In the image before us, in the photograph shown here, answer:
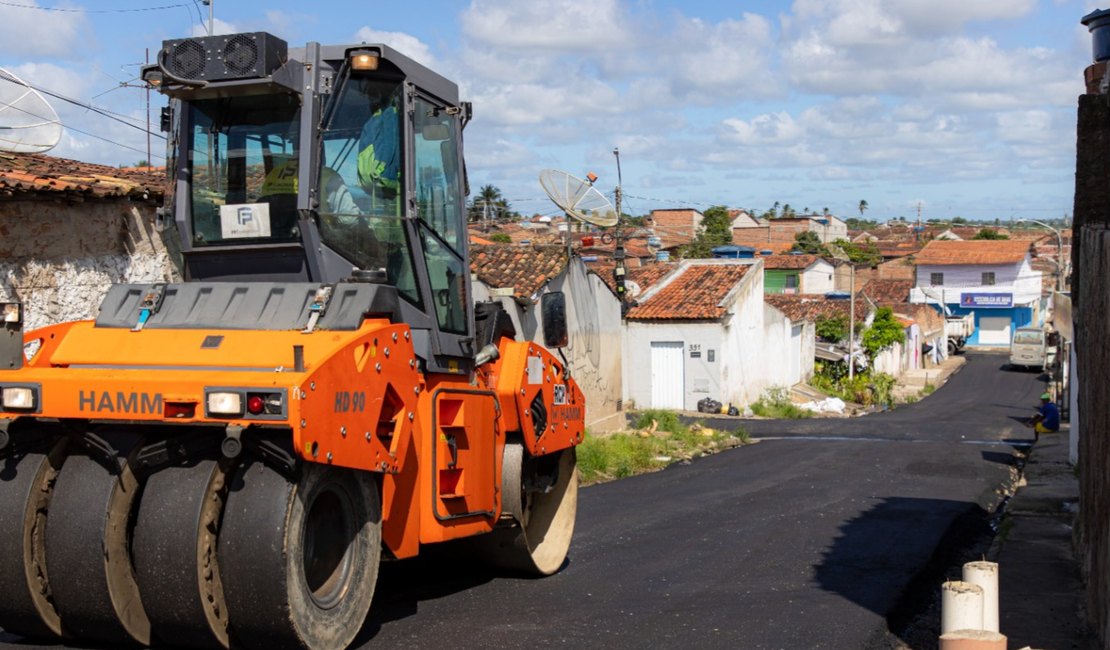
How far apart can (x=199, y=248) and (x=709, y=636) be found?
3.72 m

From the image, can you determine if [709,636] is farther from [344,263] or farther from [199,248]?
[199,248]

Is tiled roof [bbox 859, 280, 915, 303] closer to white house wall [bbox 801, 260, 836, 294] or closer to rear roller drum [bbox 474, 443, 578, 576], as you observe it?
white house wall [bbox 801, 260, 836, 294]

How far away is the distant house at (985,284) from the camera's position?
76625 millimetres

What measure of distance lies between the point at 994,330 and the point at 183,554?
257 ft

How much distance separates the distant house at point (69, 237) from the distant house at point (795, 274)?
5697 cm

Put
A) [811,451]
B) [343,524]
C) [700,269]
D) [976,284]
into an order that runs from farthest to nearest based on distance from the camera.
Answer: [976,284] < [700,269] < [811,451] < [343,524]

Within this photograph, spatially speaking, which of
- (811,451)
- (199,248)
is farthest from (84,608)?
(811,451)

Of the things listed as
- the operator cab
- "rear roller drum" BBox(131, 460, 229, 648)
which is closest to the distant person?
the operator cab

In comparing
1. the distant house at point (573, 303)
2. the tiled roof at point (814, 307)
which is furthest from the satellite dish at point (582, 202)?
the tiled roof at point (814, 307)

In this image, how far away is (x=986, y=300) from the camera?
254 feet

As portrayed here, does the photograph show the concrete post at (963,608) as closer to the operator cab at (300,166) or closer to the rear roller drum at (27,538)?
the operator cab at (300,166)

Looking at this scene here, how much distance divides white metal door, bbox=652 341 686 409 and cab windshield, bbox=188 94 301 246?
A: 100ft

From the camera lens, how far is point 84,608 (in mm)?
5852

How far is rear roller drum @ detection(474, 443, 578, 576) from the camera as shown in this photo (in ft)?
26.6
